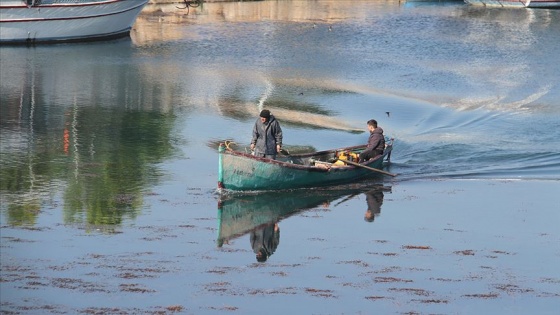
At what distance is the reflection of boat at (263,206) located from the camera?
26406 millimetres

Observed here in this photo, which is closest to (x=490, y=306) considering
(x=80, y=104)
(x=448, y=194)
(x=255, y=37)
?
(x=448, y=194)

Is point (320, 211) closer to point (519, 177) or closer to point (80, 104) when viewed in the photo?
point (519, 177)

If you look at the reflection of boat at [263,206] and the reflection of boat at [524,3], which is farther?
the reflection of boat at [524,3]

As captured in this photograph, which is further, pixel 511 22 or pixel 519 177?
pixel 511 22

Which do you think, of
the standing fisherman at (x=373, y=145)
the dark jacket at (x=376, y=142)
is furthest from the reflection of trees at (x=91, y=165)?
the dark jacket at (x=376, y=142)

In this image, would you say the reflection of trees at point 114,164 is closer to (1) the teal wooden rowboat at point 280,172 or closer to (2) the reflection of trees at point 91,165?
(2) the reflection of trees at point 91,165

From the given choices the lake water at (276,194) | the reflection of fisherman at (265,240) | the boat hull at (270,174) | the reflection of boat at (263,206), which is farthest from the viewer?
the boat hull at (270,174)

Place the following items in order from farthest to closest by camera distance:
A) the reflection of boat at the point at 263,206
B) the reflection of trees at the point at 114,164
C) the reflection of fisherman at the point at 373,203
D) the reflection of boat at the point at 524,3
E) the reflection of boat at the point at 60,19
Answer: the reflection of boat at the point at 524,3
the reflection of boat at the point at 60,19
the reflection of fisherman at the point at 373,203
the reflection of trees at the point at 114,164
the reflection of boat at the point at 263,206

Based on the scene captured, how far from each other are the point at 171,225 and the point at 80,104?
1838 centimetres

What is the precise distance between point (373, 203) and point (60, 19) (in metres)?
36.5

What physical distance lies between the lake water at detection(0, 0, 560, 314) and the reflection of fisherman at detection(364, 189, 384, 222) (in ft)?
0.61

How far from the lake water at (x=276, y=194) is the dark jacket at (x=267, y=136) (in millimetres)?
1404

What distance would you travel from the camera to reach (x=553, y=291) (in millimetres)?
21547

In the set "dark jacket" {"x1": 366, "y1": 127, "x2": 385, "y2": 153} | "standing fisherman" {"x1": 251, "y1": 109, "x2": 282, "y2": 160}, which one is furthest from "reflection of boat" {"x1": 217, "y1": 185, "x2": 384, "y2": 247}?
"dark jacket" {"x1": 366, "y1": 127, "x2": 385, "y2": 153}
